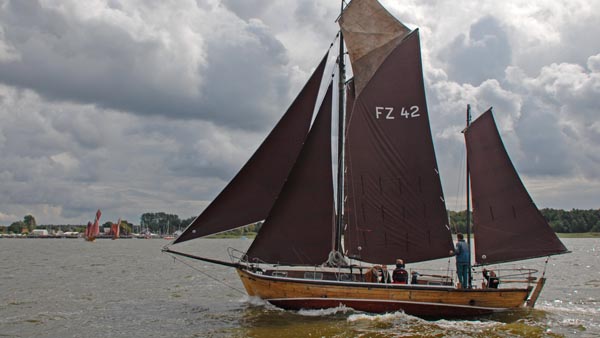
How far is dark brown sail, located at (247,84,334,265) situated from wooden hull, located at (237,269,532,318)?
5.92 feet

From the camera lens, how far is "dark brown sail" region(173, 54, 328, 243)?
79.3 ft

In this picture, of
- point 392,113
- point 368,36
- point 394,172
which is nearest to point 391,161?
point 394,172

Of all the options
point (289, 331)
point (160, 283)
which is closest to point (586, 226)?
point (160, 283)

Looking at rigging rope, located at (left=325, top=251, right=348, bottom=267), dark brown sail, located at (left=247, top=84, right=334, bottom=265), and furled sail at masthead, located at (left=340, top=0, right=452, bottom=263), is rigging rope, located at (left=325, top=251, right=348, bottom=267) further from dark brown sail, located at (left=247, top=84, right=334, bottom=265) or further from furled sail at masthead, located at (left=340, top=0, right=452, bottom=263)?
furled sail at masthead, located at (left=340, top=0, right=452, bottom=263)

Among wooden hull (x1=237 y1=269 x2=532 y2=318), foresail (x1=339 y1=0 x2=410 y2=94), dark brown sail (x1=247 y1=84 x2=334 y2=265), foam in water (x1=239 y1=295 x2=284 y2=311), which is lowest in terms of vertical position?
foam in water (x1=239 y1=295 x2=284 y2=311)

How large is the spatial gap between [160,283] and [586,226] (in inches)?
5913

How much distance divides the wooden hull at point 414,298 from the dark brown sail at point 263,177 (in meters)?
3.81

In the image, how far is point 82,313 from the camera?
25.3 m

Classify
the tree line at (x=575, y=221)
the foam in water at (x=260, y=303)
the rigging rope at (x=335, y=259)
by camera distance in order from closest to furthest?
the rigging rope at (x=335, y=259), the foam in water at (x=260, y=303), the tree line at (x=575, y=221)

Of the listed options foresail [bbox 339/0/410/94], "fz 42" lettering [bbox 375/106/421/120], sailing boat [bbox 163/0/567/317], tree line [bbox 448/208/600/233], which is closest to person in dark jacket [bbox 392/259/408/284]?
sailing boat [bbox 163/0/567/317]

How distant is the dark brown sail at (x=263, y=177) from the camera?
2417 centimetres

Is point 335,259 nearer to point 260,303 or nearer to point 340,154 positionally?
point 260,303

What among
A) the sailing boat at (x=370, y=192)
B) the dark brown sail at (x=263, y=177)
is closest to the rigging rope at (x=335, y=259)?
the sailing boat at (x=370, y=192)

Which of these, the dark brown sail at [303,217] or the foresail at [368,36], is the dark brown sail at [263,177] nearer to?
the dark brown sail at [303,217]
